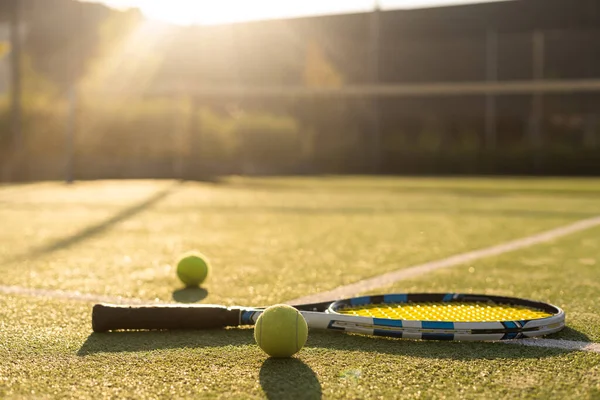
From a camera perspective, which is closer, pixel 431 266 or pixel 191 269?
pixel 191 269

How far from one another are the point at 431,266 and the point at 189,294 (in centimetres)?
184

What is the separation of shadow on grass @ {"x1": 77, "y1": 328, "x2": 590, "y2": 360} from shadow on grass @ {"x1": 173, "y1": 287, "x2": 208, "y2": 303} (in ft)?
3.07

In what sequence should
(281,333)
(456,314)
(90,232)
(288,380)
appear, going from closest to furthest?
(288,380)
(281,333)
(456,314)
(90,232)

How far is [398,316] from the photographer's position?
3332 mm

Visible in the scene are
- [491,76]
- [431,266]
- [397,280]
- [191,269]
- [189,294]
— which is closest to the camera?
[189,294]

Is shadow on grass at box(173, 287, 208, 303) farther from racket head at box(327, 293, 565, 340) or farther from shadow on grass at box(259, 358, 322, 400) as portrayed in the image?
shadow on grass at box(259, 358, 322, 400)

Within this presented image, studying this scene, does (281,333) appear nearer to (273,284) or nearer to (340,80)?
(273,284)

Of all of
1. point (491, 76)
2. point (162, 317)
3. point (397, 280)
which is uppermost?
point (491, 76)

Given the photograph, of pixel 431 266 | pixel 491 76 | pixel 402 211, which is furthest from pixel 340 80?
pixel 431 266

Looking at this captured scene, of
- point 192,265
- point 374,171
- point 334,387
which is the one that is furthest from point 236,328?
point 374,171

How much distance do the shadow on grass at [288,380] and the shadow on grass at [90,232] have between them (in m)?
3.42

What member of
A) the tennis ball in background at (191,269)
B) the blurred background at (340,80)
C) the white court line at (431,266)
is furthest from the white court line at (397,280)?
the blurred background at (340,80)

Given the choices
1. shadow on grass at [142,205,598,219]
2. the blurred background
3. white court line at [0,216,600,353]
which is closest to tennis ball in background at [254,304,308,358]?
white court line at [0,216,600,353]

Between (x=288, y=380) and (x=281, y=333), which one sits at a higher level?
(x=281, y=333)
